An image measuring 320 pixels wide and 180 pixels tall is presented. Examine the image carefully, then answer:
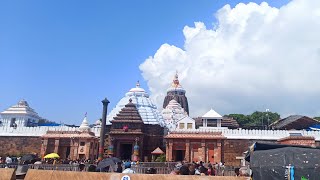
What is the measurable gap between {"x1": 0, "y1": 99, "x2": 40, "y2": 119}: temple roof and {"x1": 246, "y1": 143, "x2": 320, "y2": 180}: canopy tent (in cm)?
4524

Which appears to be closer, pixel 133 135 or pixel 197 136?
pixel 197 136

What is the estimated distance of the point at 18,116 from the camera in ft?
152

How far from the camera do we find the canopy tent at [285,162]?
616 centimetres

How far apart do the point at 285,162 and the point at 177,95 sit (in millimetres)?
57369

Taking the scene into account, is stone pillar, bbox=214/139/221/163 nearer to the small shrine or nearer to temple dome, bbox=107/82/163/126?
the small shrine

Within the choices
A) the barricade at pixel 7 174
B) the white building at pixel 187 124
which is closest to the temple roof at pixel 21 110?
the white building at pixel 187 124

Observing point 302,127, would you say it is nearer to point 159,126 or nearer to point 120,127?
point 159,126

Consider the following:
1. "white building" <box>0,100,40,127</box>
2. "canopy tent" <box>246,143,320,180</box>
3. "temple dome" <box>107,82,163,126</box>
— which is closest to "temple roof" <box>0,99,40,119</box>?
"white building" <box>0,100,40,127</box>

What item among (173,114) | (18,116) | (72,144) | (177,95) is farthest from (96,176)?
(177,95)

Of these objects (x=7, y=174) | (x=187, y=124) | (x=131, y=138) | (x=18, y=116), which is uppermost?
(x=18, y=116)

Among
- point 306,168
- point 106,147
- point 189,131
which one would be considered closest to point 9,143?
point 106,147

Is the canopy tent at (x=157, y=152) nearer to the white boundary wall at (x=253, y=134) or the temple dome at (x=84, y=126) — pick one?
the white boundary wall at (x=253, y=134)

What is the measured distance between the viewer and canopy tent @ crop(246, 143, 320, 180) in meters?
6.16

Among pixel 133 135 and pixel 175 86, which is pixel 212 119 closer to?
pixel 133 135
